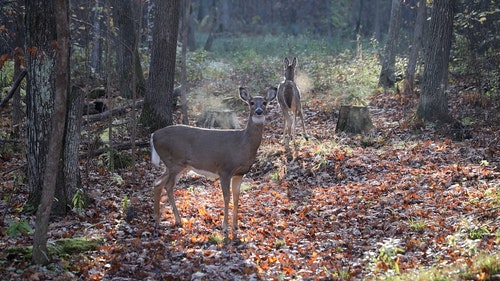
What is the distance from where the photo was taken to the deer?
886cm

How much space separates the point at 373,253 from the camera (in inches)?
295

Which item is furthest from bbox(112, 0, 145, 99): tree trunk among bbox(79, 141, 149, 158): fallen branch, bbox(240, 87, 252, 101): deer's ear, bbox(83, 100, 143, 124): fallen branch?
bbox(240, 87, 252, 101): deer's ear

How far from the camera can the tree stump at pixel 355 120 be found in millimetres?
15383

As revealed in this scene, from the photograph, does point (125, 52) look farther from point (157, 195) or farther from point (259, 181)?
point (157, 195)

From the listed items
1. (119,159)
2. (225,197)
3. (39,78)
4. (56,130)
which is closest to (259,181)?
(119,159)

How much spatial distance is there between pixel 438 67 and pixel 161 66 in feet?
22.6

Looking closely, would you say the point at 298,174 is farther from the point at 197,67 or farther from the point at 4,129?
the point at 197,67

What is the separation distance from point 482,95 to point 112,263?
12820 millimetres

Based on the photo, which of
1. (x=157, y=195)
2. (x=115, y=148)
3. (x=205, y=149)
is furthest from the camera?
(x=115, y=148)

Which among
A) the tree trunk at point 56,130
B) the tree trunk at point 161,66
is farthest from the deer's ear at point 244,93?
the tree trunk at point 161,66

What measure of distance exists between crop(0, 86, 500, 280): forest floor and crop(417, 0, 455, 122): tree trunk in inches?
23.1

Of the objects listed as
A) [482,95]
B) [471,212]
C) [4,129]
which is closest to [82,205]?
[471,212]

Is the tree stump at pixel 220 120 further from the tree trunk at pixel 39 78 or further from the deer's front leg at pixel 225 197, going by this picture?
the tree trunk at pixel 39 78

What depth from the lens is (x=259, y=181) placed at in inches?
489
